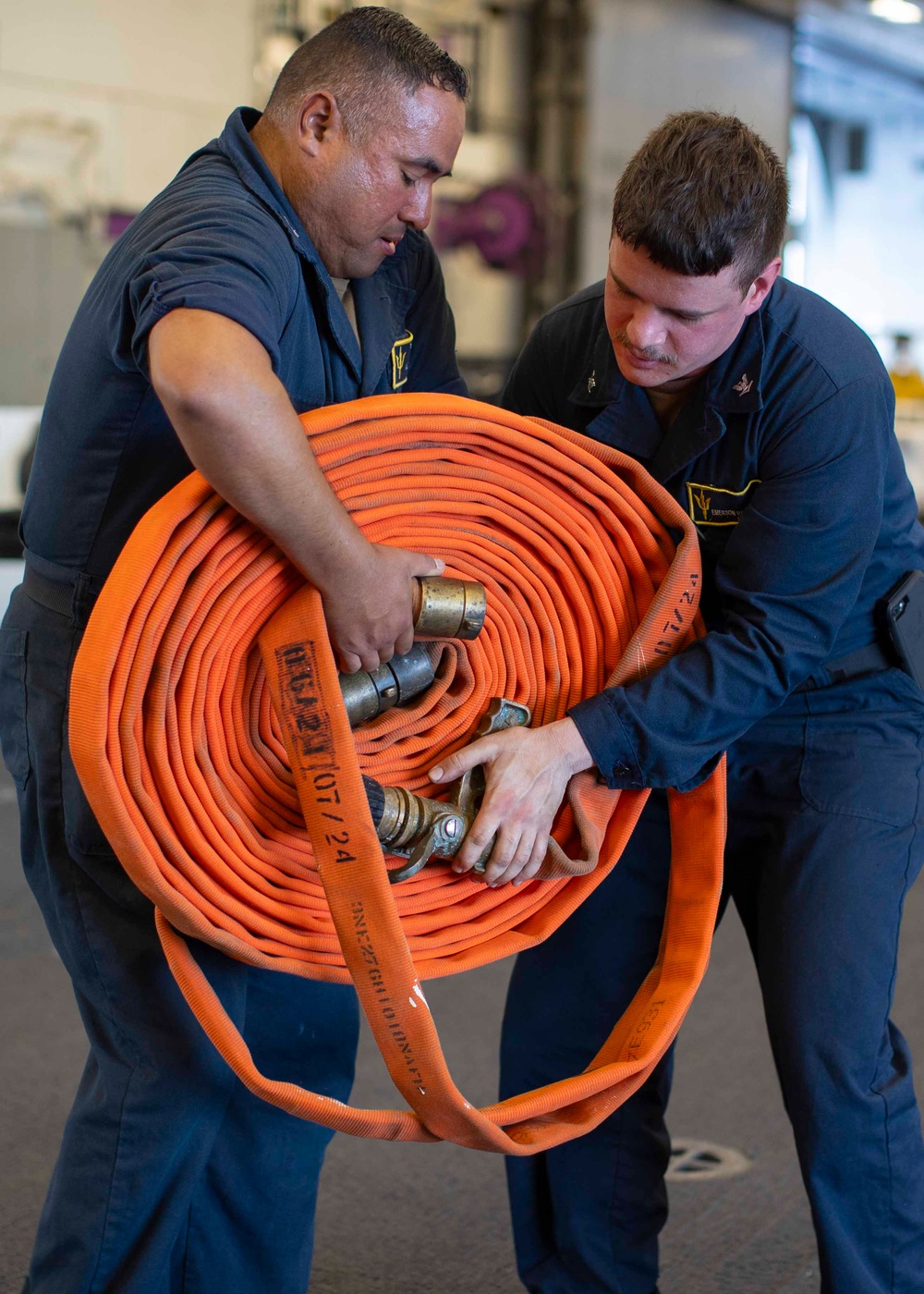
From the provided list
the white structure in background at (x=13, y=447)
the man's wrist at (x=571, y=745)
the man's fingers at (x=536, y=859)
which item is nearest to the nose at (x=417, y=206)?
the man's wrist at (x=571, y=745)

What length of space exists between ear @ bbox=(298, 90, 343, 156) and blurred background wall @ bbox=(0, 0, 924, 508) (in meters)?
4.43

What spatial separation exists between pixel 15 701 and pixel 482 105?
20.5ft

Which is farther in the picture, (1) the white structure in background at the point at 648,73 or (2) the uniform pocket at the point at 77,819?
(1) the white structure in background at the point at 648,73

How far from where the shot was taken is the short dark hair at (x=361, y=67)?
1.42 metres

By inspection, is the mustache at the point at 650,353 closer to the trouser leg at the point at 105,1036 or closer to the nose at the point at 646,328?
the nose at the point at 646,328

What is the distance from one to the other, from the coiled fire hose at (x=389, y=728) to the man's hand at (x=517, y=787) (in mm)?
48

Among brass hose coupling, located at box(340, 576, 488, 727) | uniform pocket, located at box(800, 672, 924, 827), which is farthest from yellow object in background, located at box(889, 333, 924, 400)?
brass hose coupling, located at box(340, 576, 488, 727)

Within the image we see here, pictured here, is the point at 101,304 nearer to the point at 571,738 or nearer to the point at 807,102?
the point at 571,738

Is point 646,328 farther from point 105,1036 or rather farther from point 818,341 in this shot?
point 105,1036

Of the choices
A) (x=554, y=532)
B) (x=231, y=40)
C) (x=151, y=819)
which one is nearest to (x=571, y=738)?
(x=554, y=532)

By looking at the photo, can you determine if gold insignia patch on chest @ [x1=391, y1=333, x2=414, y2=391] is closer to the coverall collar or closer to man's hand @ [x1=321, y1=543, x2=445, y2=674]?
the coverall collar

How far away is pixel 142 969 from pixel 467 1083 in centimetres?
122

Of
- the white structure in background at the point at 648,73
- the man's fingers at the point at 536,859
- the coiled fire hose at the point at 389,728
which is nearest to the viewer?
the coiled fire hose at the point at 389,728

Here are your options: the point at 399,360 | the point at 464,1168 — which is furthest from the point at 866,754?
the point at 464,1168
